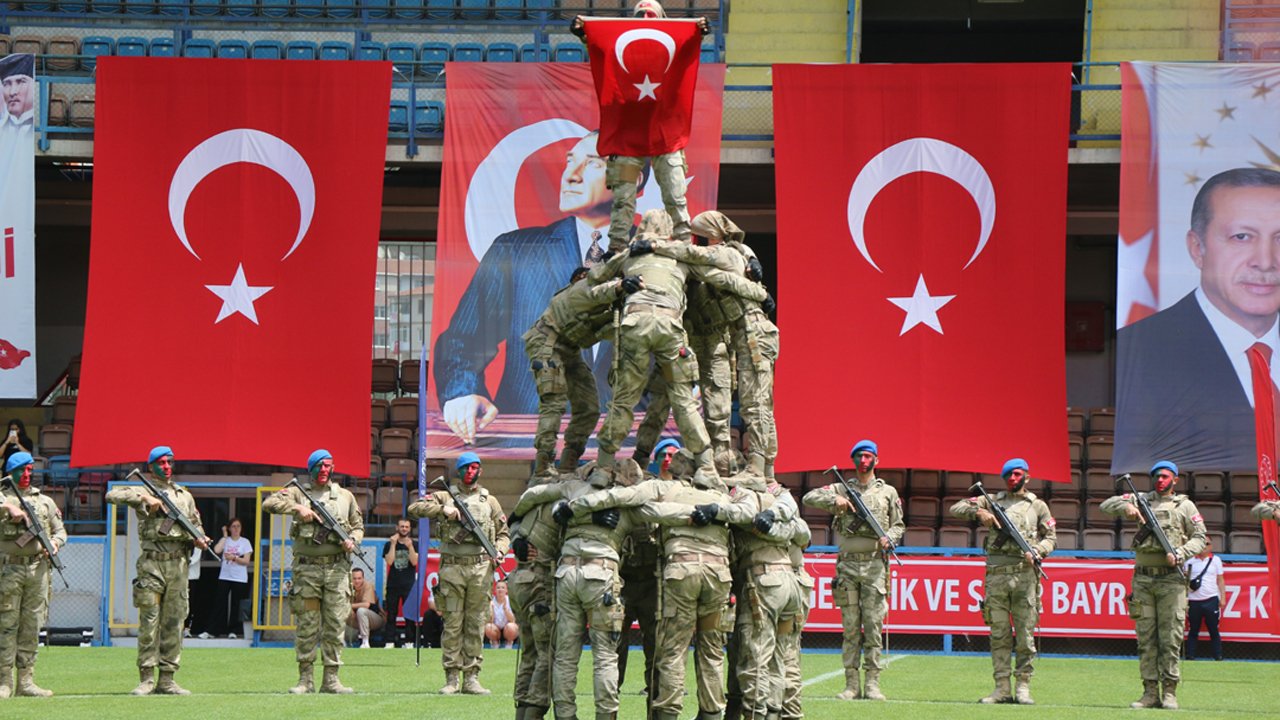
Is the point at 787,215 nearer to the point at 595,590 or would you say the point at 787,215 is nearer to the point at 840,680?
the point at 840,680

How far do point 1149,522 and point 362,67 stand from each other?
1114 centimetres

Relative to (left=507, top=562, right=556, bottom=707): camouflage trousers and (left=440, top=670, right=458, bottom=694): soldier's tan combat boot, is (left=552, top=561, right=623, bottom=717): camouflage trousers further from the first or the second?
(left=440, top=670, right=458, bottom=694): soldier's tan combat boot

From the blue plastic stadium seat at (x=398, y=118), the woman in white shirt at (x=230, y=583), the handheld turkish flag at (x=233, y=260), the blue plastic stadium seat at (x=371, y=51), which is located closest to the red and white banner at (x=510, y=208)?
the handheld turkish flag at (x=233, y=260)

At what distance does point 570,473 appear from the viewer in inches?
434

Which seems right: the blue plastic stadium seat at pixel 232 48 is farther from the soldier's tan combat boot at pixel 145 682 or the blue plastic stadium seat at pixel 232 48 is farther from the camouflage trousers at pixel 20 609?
the soldier's tan combat boot at pixel 145 682

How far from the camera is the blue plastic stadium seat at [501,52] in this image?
26859mm

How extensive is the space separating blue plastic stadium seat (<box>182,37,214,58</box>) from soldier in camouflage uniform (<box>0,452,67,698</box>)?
11.8 m

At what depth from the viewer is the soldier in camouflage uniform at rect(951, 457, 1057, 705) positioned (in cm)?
1591

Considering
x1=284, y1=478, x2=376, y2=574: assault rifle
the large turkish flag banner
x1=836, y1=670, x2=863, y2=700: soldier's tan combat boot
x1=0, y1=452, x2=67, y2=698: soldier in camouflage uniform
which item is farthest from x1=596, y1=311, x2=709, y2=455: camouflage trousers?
the large turkish flag banner

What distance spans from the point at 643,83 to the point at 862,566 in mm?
6197

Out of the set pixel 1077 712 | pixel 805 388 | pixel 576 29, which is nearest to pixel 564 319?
pixel 576 29

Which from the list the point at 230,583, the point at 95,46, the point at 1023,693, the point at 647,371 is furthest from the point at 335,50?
the point at 647,371

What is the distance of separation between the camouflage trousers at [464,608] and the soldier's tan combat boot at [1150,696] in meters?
5.69

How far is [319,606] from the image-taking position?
16062mm
